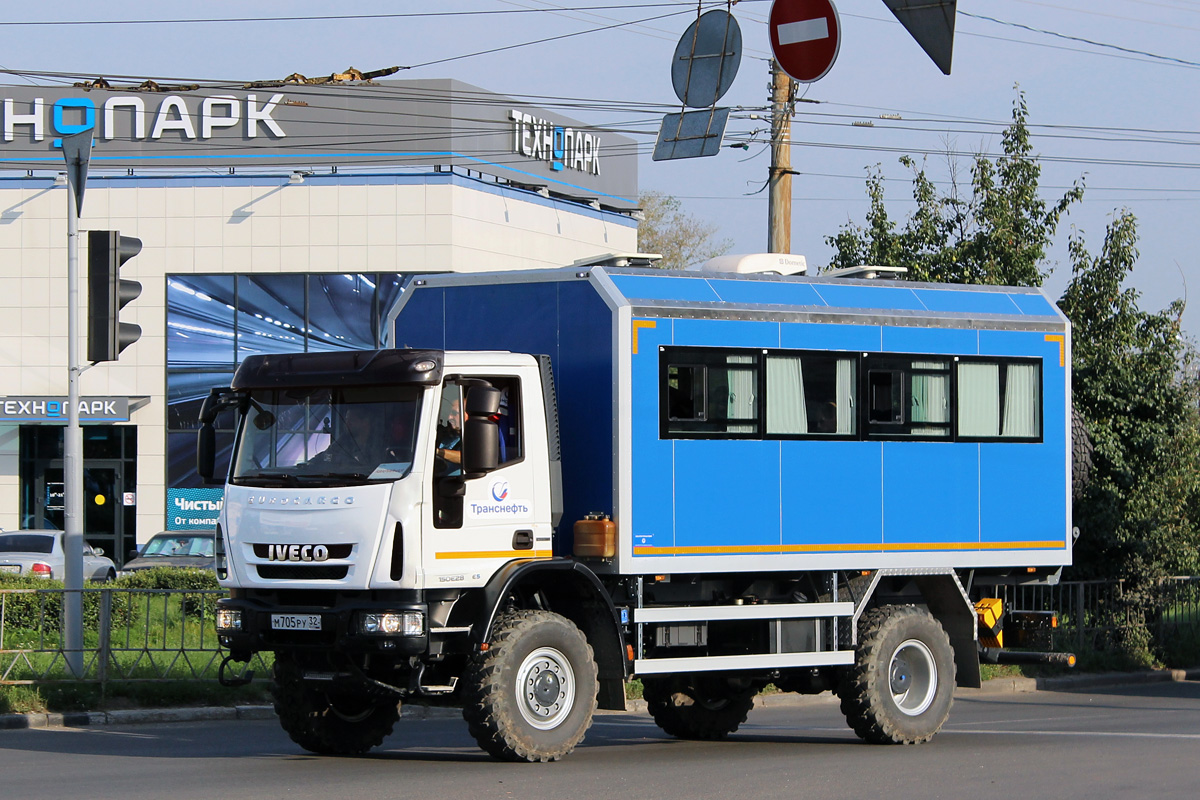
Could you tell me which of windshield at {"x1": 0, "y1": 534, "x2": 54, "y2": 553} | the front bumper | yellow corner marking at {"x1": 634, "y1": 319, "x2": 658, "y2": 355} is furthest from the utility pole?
windshield at {"x1": 0, "y1": 534, "x2": 54, "y2": 553}

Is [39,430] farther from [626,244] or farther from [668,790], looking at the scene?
[668,790]

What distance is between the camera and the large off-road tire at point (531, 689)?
427 inches

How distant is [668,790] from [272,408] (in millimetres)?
3976

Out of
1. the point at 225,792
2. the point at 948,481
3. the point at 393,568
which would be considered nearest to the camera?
the point at 225,792

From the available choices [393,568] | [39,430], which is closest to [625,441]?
[393,568]

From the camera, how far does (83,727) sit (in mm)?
14477

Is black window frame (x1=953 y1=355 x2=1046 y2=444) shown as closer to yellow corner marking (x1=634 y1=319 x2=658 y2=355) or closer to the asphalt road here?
the asphalt road

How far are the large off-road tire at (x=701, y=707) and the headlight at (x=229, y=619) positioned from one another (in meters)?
3.94

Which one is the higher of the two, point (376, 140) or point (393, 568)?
point (376, 140)

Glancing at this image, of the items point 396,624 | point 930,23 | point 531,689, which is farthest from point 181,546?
point 930,23

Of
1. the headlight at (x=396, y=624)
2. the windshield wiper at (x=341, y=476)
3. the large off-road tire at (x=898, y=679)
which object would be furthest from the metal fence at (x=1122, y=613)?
the windshield wiper at (x=341, y=476)

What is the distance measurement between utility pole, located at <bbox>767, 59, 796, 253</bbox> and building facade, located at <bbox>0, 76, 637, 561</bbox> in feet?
65.9

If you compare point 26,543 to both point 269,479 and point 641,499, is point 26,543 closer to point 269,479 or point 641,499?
point 269,479

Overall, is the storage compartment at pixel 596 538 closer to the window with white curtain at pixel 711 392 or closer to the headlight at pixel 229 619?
the window with white curtain at pixel 711 392
